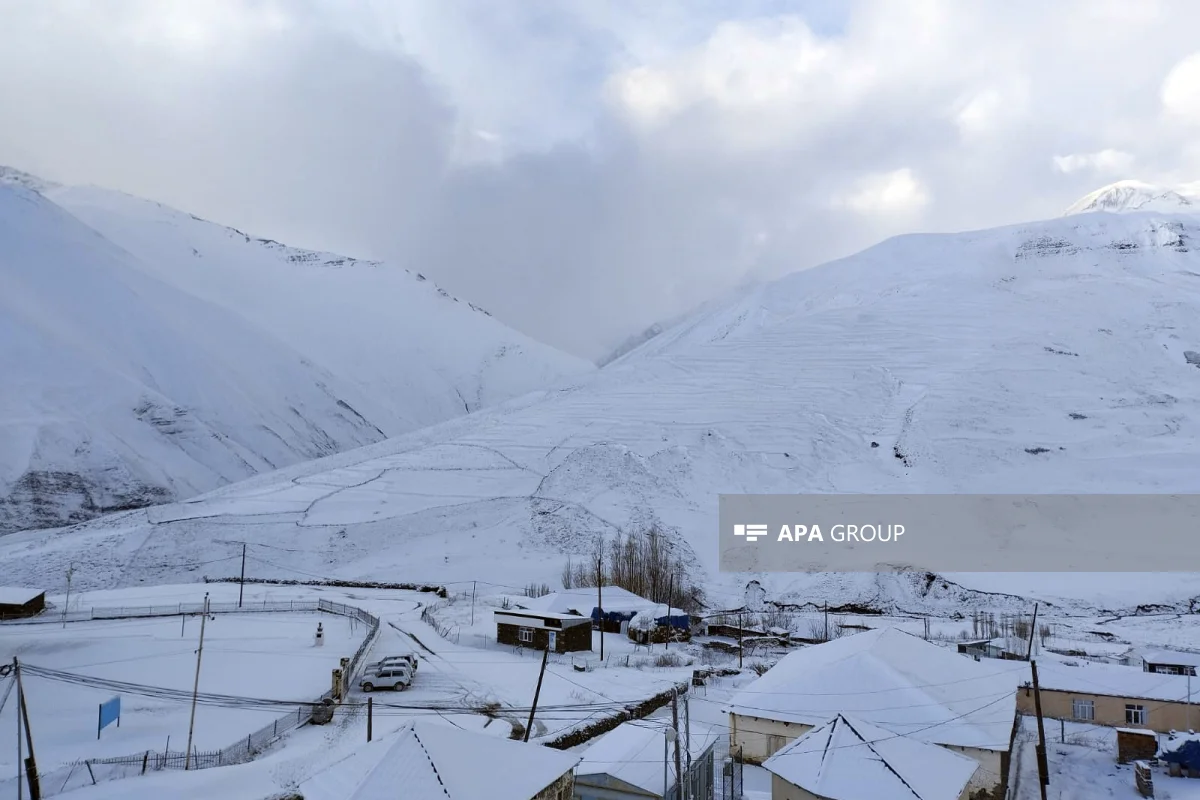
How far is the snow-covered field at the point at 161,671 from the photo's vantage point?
19.3 metres

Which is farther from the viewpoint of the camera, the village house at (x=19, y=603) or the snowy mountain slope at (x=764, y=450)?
the snowy mountain slope at (x=764, y=450)

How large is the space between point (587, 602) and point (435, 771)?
83.3 ft

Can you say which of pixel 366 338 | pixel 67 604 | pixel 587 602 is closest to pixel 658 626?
pixel 587 602

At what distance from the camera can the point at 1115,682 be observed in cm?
2469

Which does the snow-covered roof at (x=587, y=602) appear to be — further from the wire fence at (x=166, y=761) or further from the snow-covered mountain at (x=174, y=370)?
the snow-covered mountain at (x=174, y=370)

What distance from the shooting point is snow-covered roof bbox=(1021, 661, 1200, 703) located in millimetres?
23766

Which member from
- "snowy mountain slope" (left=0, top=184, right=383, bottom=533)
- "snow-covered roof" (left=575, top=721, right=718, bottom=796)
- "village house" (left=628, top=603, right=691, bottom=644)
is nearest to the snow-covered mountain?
"snowy mountain slope" (left=0, top=184, right=383, bottom=533)

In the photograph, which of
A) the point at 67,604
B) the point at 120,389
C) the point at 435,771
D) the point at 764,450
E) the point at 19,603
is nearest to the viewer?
the point at 435,771

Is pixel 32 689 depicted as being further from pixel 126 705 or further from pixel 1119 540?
pixel 1119 540

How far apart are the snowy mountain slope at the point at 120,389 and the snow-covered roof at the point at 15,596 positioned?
41.1m

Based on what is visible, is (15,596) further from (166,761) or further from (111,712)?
(166,761)

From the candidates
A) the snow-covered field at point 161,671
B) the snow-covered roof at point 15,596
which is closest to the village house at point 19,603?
the snow-covered roof at point 15,596

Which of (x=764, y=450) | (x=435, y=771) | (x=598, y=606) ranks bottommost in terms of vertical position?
(x=598, y=606)

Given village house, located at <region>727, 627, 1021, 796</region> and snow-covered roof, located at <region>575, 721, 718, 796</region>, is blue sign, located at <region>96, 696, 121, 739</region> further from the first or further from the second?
village house, located at <region>727, 627, 1021, 796</region>
